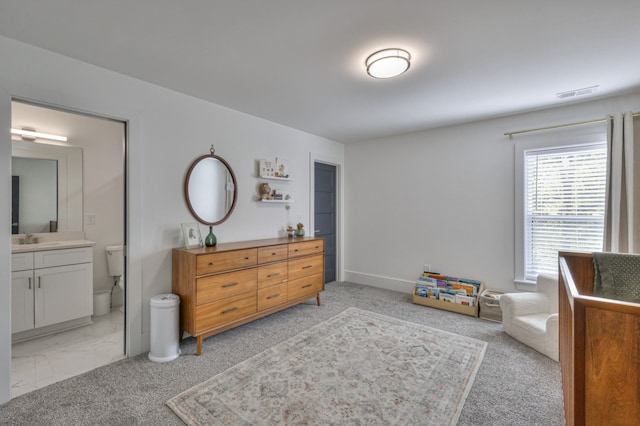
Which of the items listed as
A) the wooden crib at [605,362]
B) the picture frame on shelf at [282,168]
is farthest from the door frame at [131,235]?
the wooden crib at [605,362]

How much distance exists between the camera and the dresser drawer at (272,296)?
3.10 meters

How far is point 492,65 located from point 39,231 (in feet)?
16.3

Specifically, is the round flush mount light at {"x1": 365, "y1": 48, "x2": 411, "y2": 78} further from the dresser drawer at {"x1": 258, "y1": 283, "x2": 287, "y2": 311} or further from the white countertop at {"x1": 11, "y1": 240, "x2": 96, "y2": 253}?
the white countertop at {"x1": 11, "y1": 240, "x2": 96, "y2": 253}

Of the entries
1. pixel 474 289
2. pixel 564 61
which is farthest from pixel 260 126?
pixel 474 289

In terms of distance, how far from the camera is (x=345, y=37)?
1.94 m

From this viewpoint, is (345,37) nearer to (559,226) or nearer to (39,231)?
(559,226)

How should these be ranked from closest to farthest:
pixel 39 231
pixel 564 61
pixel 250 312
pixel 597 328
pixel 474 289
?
pixel 597 328
pixel 564 61
pixel 250 312
pixel 39 231
pixel 474 289

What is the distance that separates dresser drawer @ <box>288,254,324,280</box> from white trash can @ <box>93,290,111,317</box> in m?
2.32

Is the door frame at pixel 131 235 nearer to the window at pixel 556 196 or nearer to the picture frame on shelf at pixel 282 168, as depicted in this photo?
the picture frame on shelf at pixel 282 168

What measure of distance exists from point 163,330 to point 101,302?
1701 millimetres

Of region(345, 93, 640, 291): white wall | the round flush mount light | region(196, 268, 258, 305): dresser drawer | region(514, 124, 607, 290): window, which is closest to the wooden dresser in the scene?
region(196, 268, 258, 305): dresser drawer

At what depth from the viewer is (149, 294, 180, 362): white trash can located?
2.44 m

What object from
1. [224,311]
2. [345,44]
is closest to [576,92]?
[345,44]

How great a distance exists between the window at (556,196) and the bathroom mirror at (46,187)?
5.48 meters
